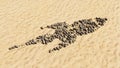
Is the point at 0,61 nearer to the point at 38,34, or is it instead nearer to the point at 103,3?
the point at 38,34

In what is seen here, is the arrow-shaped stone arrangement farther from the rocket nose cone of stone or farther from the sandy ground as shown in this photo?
the sandy ground

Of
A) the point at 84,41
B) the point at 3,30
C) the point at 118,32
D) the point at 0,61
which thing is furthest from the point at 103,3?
the point at 0,61

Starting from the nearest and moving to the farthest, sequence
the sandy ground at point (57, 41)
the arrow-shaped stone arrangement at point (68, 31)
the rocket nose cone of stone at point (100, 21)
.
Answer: the sandy ground at point (57, 41), the arrow-shaped stone arrangement at point (68, 31), the rocket nose cone of stone at point (100, 21)

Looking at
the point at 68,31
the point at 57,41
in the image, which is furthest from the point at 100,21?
the point at 57,41

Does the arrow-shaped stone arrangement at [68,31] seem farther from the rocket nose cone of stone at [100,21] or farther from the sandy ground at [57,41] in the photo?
the sandy ground at [57,41]

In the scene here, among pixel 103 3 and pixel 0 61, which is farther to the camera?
pixel 103 3

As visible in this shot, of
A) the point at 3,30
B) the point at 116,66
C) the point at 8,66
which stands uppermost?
the point at 3,30

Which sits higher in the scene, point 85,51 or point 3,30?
point 3,30

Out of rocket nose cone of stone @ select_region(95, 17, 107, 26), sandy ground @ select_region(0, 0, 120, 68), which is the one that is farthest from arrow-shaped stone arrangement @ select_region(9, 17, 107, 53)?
sandy ground @ select_region(0, 0, 120, 68)

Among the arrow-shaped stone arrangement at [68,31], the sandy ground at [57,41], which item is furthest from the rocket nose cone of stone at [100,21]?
the sandy ground at [57,41]
